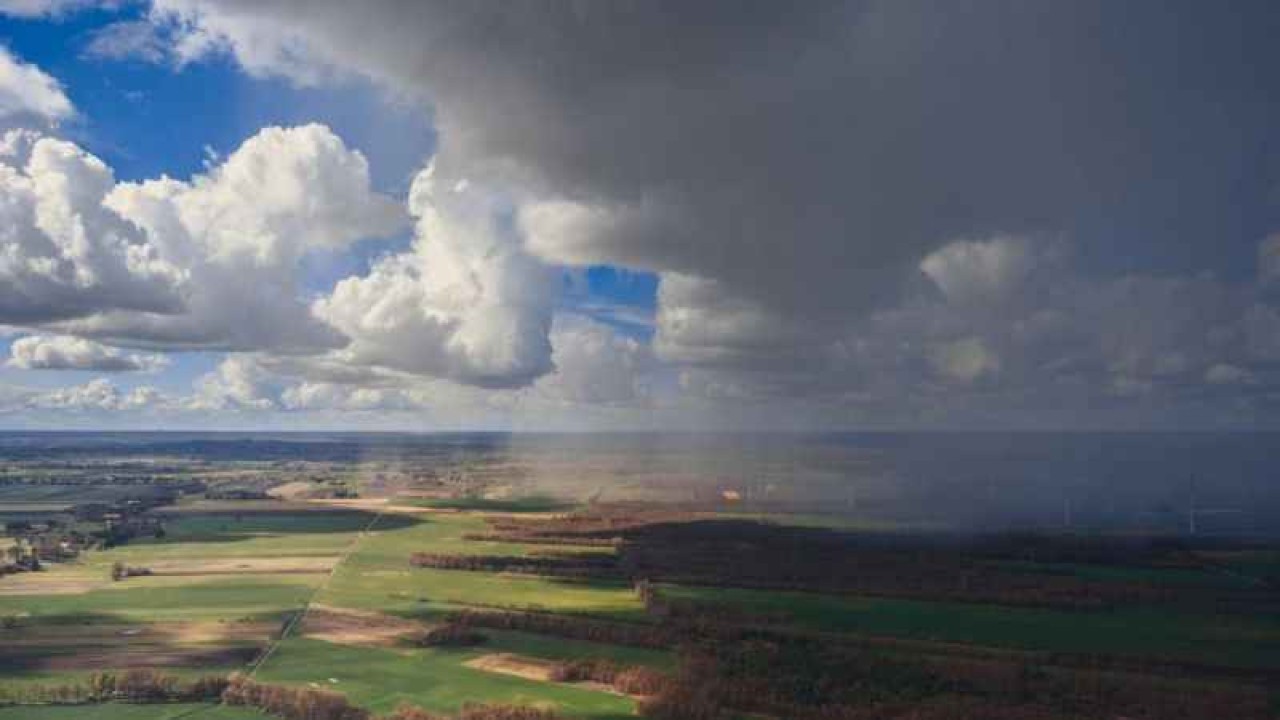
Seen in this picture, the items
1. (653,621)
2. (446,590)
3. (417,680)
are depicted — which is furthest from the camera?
(446,590)

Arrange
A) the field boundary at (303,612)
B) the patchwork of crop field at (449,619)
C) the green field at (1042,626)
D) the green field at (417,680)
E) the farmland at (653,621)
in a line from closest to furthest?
the green field at (417,680), the farmland at (653,621), the patchwork of crop field at (449,619), the field boundary at (303,612), the green field at (1042,626)

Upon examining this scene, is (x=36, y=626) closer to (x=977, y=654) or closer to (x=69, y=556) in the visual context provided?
(x=69, y=556)

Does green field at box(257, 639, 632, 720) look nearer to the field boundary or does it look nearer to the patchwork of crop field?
the patchwork of crop field

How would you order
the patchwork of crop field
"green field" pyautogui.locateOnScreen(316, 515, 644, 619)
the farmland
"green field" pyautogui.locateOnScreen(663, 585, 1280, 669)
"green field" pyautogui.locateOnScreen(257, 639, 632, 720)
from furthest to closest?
"green field" pyautogui.locateOnScreen(316, 515, 644, 619) < "green field" pyautogui.locateOnScreen(663, 585, 1280, 669) < the patchwork of crop field < the farmland < "green field" pyautogui.locateOnScreen(257, 639, 632, 720)

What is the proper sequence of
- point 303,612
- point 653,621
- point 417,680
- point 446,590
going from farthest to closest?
point 446,590 → point 303,612 → point 653,621 → point 417,680

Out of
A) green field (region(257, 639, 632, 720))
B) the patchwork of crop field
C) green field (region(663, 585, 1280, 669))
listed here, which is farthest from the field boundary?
green field (region(663, 585, 1280, 669))

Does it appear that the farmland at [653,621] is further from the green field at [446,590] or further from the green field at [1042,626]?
the green field at [446,590]

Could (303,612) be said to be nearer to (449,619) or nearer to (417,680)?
(449,619)

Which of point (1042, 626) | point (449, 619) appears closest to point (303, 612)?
point (449, 619)

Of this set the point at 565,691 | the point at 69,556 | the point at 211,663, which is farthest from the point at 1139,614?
the point at 69,556

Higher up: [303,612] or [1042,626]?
[1042,626]

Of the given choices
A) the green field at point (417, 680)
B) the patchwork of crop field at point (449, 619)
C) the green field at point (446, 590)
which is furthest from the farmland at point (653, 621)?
the green field at point (446, 590)
